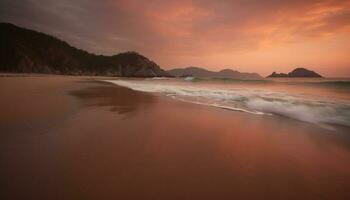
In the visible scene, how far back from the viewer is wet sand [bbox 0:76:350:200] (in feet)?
5.25

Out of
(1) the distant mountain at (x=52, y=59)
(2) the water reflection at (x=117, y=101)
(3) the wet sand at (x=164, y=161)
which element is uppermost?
(1) the distant mountain at (x=52, y=59)

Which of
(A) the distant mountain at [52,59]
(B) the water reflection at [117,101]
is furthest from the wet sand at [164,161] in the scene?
(A) the distant mountain at [52,59]

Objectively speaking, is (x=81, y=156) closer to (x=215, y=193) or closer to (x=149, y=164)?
(x=149, y=164)

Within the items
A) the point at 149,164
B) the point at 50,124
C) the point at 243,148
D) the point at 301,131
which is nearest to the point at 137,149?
the point at 149,164

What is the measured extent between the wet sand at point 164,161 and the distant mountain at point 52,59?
81.1m

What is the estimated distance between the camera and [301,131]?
377 cm

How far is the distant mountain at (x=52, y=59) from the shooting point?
209 feet

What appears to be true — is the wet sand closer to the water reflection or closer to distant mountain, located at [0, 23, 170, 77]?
the water reflection

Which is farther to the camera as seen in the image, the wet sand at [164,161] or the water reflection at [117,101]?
the water reflection at [117,101]

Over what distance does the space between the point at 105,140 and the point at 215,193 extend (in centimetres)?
190

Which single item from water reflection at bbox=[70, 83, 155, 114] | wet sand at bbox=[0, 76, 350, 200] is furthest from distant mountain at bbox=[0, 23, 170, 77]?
wet sand at bbox=[0, 76, 350, 200]

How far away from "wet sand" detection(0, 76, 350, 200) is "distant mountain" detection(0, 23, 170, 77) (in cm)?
8112

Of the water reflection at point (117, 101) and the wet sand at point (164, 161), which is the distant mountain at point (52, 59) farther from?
the wet sand at point (164, 161)

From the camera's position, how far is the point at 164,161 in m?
2.18
